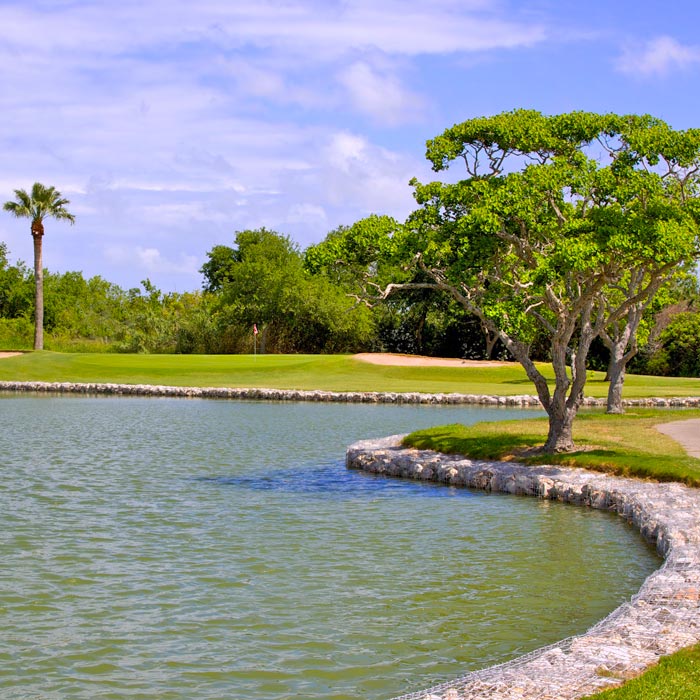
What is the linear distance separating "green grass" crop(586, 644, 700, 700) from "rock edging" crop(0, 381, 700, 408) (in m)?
35.2

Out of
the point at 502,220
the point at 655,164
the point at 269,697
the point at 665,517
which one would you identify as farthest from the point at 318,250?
the point at 269,697

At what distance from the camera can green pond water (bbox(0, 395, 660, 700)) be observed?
9.96 metres

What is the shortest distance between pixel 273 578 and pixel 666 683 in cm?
632

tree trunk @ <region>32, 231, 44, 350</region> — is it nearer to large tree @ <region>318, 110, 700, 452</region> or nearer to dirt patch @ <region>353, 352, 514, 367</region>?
dirt patch @ <region>353, 352, 514, 367</region>

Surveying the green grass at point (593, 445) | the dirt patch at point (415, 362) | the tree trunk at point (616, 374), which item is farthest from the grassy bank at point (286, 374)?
the green grass at point (593, 445)

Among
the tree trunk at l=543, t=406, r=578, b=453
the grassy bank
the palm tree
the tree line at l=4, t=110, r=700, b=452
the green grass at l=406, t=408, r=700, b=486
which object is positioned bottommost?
the green grass at l=406, t=408, r=700, b=486

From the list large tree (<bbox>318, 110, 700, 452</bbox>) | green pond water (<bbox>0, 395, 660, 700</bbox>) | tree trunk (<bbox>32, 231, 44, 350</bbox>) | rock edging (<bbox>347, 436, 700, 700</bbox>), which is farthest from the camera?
tree trunk (<bbox>32, 231, 44, 350</bbox>)

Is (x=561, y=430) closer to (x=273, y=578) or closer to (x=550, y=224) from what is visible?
(x=550, y=224)

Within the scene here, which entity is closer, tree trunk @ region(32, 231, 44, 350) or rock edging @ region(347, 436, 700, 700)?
rock edging @ region(347, 436, 700, 700)

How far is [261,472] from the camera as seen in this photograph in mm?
23516

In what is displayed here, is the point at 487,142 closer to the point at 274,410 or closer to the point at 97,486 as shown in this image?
the point at 97,486

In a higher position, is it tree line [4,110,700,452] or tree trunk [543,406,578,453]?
tree line [4,110,700,452]

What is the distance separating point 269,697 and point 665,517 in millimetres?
9165

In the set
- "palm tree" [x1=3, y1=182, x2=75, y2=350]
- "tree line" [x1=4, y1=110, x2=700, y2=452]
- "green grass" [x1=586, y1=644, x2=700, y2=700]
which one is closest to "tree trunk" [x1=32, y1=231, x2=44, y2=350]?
"palm tree" [x1=3, y1=182, x2=75, y2=350]
